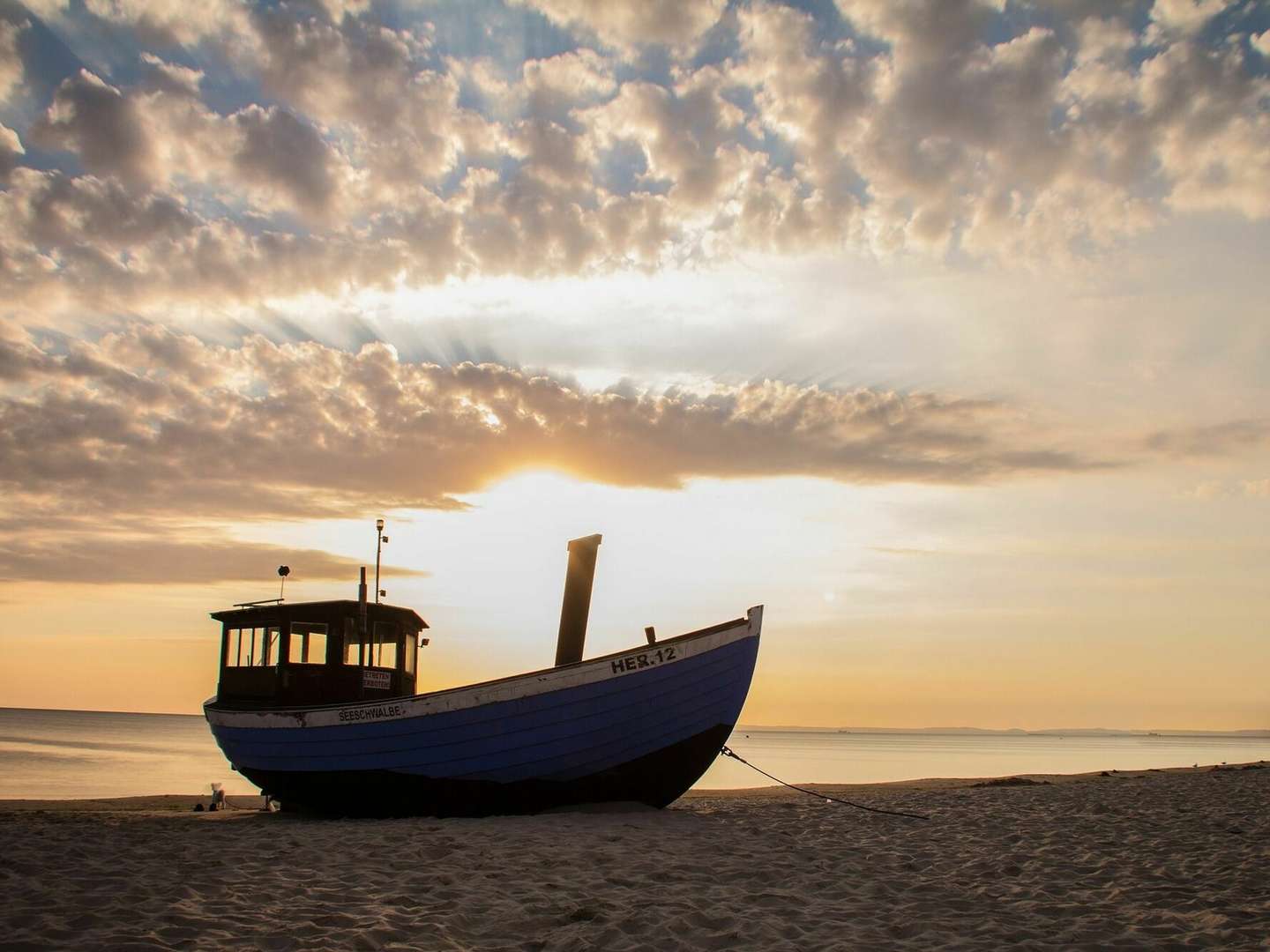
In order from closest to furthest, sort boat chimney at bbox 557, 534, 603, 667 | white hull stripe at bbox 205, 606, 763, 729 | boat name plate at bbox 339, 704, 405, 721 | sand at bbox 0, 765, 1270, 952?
1. sand at bbox 0, 765, 1270, 952
2. white hull stripe at bbox 205, 606, 763, 729
3. boat name plate at bbox 339, 704, 405, 721
4. boat chimney at bbox 557, 534, 603, 667

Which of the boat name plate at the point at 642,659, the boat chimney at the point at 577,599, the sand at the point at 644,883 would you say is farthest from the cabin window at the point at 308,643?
the boat name plate at the point at 642,659

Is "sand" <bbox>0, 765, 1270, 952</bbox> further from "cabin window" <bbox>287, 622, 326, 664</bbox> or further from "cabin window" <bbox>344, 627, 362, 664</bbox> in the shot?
"cabin window" <bbox>344, 627, 362, 664</bbox>

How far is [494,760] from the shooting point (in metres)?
12.6

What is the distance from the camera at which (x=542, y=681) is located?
12.3 meters

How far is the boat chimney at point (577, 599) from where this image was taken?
15000 millimetres

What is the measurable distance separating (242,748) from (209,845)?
6.33 metres

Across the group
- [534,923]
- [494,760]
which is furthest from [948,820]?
[534,923]

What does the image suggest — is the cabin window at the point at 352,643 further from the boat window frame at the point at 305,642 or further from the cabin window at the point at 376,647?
the boat window frame at the point at 305,642

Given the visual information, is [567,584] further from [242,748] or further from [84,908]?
[84,908]

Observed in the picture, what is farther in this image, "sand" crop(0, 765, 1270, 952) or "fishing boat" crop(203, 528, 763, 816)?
"fishing boat" crop(203, 528, 763, 816)

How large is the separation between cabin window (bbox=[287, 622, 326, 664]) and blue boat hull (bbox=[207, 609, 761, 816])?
174 cm

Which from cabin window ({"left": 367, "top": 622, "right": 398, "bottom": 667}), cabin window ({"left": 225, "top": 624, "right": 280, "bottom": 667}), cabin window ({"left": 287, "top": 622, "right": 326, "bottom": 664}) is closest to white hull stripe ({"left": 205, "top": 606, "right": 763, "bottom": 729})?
cabin window ({"left": 287, "top": 622, "right": 326, "bottom": 664})

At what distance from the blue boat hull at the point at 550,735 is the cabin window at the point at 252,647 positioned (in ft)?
7.96

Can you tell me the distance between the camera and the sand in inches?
230
